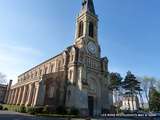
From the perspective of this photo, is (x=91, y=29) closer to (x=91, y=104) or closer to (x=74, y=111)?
(x=91, y=104)

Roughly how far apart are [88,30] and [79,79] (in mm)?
15966

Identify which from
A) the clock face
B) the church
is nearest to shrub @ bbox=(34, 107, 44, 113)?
the church

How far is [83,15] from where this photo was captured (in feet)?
162

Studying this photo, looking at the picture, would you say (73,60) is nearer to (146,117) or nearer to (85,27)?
(85,27)

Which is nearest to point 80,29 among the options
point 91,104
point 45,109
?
point 91,104

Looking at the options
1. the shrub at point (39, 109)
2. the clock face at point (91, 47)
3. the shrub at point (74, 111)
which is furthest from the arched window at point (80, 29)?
the shrub at point (39, 109)

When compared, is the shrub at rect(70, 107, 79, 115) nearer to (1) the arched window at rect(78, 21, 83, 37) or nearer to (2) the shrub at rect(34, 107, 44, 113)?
(2) the shrub at rect(34, 107, 44, 113)

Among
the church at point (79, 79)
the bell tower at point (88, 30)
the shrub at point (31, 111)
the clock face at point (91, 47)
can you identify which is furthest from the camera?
the clock face at point (91, 47)

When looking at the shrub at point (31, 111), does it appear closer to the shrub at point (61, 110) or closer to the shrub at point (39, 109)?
the shrub at point (39, 109)

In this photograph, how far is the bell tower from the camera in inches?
1779

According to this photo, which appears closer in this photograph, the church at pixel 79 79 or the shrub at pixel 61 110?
the shrub at pixel 61 110

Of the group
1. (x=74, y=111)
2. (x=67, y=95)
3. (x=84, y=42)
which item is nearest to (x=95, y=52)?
(x=84, y=42)

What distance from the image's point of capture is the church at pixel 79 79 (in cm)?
3749

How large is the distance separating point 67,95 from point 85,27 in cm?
1982
